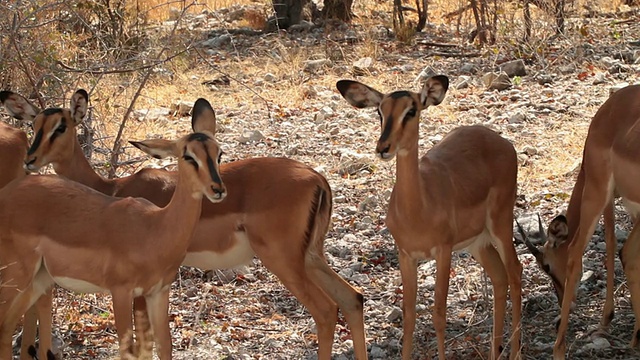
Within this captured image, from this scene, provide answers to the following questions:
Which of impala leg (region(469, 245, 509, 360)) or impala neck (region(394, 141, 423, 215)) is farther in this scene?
impala leg (region(469, 245, 509, 360))

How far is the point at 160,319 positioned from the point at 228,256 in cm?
67

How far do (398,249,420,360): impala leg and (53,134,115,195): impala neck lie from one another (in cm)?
181

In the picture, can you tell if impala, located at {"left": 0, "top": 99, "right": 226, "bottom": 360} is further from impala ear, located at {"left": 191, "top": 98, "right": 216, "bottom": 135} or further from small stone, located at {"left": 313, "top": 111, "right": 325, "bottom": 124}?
small stone, located at {"left": 313, "top": 111, "right": 325, "bottom": 124}

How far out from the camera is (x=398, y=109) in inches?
234

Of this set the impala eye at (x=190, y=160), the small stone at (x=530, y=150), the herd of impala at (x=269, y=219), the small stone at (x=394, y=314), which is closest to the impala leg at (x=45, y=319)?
the herd of impala at (x=269, y=219)

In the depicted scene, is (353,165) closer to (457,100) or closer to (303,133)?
(303,133)

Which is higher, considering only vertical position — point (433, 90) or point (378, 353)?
point (433, 90)

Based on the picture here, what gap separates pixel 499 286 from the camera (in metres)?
6.70

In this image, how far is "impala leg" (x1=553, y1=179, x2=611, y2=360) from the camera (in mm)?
6453

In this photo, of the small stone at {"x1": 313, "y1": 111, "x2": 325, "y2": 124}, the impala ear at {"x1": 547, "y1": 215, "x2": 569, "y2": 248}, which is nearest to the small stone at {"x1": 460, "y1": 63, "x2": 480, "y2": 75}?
the small stone at {"x1": 313, "y1": 111, "x2": 325, "y2": 124}

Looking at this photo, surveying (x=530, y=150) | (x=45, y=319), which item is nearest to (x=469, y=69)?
(x=530, y=150)

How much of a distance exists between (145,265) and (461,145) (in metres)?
2.20

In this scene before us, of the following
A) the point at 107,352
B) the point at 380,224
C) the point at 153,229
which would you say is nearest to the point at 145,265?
the point at 153,229

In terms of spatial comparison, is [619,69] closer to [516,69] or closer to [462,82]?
[516,69]
